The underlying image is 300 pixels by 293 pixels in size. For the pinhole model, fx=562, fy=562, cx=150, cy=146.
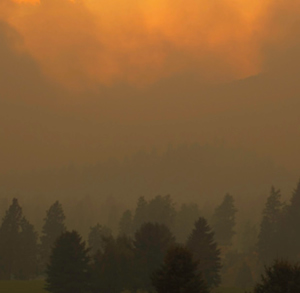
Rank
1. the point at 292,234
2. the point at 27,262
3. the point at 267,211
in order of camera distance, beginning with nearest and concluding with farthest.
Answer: the point at 27,262 < the point at 292,234 < the point at 267,211

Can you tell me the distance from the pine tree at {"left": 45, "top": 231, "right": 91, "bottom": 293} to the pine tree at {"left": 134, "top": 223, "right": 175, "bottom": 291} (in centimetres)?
711

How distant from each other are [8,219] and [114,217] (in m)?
86.4

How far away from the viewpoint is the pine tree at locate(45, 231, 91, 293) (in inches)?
2906

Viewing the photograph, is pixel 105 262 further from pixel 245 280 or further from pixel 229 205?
pixel 229 205

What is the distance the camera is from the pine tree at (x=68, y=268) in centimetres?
7381

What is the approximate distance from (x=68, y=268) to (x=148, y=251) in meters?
10.9

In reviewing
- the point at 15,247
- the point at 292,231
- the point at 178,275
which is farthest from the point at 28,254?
the point at 178,275

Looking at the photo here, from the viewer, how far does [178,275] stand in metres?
43.1

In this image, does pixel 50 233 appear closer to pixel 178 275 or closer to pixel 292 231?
pixel 292 231

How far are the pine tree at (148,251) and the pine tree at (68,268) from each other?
7109 millimetres

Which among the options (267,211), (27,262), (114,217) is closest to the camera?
(27,262)

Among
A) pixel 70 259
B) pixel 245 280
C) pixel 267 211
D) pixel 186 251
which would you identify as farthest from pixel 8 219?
pixel 186 251

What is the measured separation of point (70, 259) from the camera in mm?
74562

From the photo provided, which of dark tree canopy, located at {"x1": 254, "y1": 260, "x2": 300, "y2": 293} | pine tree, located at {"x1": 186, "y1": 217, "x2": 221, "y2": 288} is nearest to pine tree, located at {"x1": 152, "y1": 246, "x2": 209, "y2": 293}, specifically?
dark tree canopy, located at {"x1": 254, "y1": 260, "x2": 300, "y2": 293}
